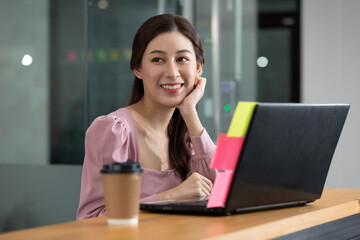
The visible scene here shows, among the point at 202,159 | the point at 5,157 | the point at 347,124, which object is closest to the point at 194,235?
the point at 202,159

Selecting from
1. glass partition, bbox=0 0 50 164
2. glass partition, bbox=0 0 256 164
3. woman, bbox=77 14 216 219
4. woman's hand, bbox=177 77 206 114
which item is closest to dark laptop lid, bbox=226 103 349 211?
woman, bbox=77 14 216 219

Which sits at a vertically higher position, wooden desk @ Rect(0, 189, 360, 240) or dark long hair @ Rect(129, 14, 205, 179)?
dark long hair @ Rect(129, 14, 205, 179)

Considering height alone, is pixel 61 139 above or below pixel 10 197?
above

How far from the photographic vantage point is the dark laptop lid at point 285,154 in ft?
3.87

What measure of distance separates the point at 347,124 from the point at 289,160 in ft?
11.8

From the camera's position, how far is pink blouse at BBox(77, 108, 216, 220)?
1.64 meters

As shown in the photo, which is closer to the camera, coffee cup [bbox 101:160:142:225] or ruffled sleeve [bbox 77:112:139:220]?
coffee cup [bbox 101:160:142:225]

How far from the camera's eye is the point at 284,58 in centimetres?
509

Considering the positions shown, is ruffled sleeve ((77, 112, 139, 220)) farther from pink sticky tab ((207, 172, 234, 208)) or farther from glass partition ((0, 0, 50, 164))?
glass partition ((0, 0, 50, 164))

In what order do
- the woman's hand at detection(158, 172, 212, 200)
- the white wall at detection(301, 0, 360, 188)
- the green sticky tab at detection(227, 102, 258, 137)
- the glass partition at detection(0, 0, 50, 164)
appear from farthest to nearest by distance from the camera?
1. the white wall at detection(301, 0, 360, 188)
2. the glass partition at detection(0, 0, 50, 164)
3. the woman's hand at detection(158, 172, 212, 200)
4. the green sticky tab at detection(227, 102, 258, 137)

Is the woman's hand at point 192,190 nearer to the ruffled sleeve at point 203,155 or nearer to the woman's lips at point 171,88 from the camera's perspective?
the ruffled sleeve at point 203,155

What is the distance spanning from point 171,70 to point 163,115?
19cm

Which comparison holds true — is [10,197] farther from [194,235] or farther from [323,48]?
[323,48]

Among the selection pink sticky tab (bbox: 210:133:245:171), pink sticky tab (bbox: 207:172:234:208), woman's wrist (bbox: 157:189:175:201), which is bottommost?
woman's wrist (bbox: 157:189:175:201)
